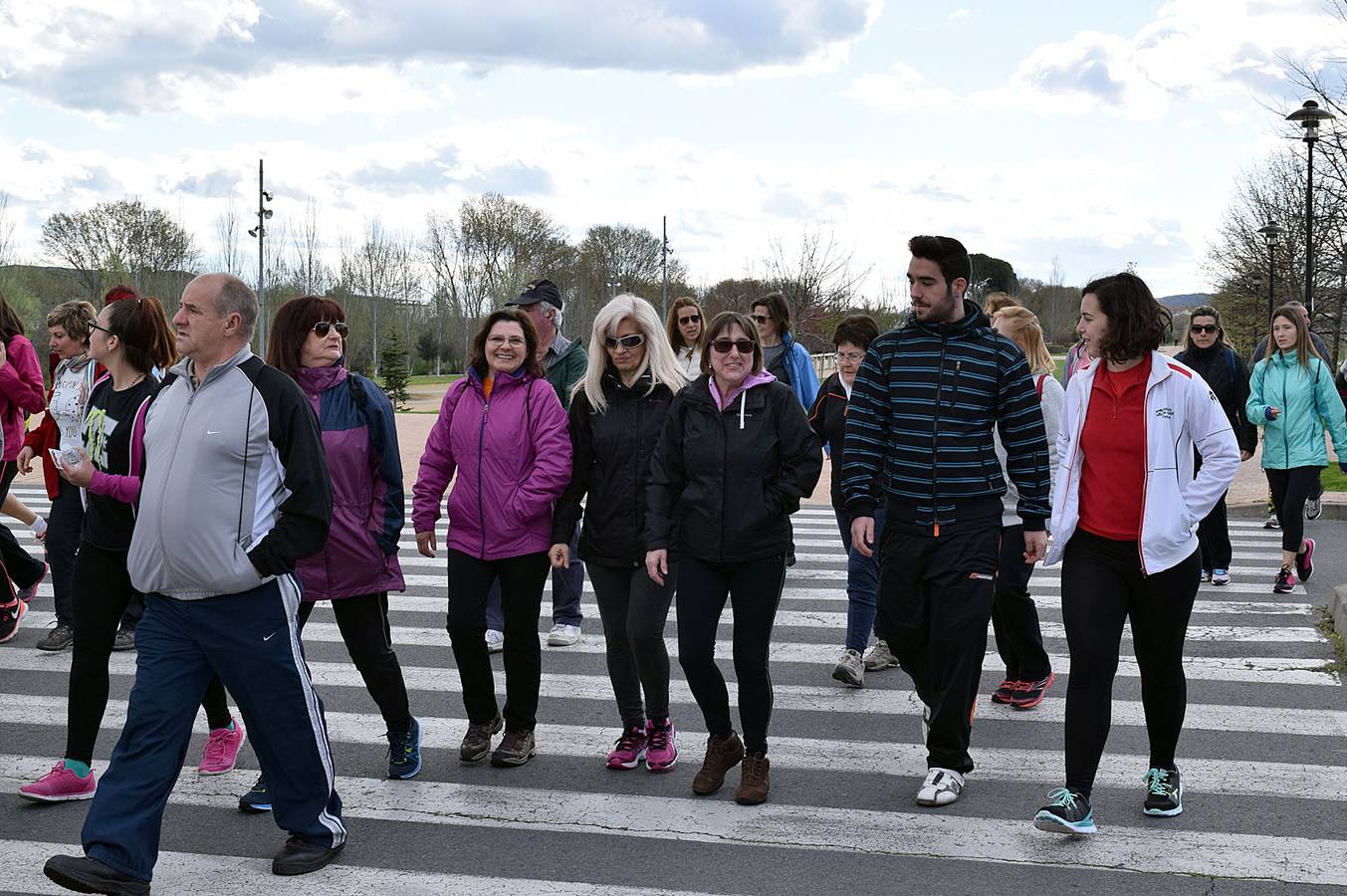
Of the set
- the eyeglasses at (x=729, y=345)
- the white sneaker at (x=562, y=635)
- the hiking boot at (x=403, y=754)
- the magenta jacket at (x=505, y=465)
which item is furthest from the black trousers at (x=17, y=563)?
the eyeglasses at (x=729, y=345)

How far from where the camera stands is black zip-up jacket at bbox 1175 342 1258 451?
10.0 m

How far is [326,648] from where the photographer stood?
315 inches

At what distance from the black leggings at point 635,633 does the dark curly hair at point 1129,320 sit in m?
1.88

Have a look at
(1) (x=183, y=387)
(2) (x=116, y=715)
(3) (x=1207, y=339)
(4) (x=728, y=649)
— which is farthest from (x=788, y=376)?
(1) (x=183, y=387)

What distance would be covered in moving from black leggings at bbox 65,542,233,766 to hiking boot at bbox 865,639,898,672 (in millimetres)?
3641

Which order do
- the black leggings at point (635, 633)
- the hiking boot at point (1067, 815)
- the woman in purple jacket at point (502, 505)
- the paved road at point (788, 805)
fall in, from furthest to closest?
the woman in purple jacket at point (502, 505)
the black leggings at point (635, 633)
the hiking boot at point (1067, 815)
the paved road at point (788, 805)

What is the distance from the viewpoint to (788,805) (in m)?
5.20

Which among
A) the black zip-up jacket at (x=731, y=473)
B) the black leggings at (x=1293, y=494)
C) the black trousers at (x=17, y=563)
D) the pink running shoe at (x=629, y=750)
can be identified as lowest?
the pink running shoe at (x=629, y=750)

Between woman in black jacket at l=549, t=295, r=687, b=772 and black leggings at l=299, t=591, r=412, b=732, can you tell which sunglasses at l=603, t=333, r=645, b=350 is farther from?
black leggings at l=299, t=591, r=412, b=732

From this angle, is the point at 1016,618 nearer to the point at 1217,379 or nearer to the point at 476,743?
the point at 476,743

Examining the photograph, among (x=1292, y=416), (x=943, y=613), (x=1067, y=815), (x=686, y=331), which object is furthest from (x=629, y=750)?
(x=1292, y=416)

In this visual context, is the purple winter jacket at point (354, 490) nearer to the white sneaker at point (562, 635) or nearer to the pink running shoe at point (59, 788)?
the pink running shoe at point (59, 788)

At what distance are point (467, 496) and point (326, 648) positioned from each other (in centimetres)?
293

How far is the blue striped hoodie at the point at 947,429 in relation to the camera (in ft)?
16.5
